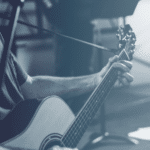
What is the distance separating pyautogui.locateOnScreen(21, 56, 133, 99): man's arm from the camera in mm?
989

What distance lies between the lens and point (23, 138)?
0.75 metres

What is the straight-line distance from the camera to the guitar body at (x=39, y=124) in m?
0.76

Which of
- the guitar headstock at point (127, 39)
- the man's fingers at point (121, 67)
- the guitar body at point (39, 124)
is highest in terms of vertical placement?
the guitar headstock at point (127, 39)

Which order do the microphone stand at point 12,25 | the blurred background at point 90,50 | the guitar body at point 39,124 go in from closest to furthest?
1. the microphone stand at point 12,25
2. the guitar body at point 39,124
3. the blurred background at point 90,50

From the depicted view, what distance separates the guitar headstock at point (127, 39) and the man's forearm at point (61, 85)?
0.54 feet

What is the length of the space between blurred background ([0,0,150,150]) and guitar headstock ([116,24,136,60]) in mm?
239

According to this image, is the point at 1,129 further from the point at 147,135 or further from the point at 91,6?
the point at 147,135

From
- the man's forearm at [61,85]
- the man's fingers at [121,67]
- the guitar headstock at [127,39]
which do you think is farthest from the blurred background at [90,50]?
the man's fingers at [121,67]

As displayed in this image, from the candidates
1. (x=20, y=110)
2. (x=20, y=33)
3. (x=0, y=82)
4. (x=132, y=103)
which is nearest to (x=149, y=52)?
(x=132, y=103)

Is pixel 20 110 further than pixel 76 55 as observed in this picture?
No

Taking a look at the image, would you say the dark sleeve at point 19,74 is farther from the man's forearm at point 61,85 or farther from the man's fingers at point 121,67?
the man's fingers at point 121,67

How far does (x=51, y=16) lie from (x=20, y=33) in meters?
0.17

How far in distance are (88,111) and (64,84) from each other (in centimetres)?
24

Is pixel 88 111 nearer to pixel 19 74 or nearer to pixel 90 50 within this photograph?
pixel 19 74
